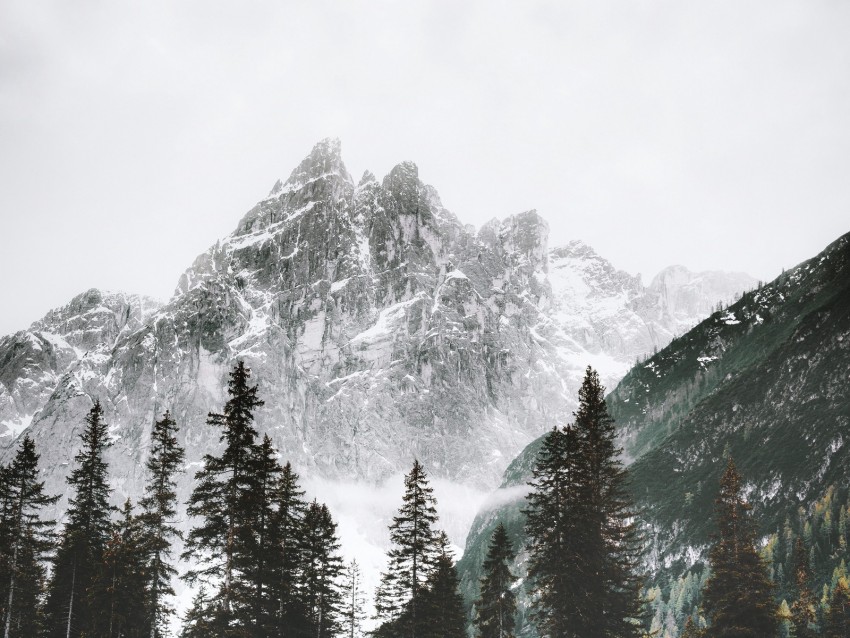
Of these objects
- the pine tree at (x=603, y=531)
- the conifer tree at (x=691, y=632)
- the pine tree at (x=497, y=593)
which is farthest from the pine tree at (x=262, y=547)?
the conifer tree at (x=691, y=632)

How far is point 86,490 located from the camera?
139 ft

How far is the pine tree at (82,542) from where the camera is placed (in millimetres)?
41781

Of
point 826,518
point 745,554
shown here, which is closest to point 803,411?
point 826,518

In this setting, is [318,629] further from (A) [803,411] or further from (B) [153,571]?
(A) [803,411]

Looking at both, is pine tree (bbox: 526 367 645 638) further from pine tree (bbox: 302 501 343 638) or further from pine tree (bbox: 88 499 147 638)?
pine tree (bbox: 88 499 147 638)

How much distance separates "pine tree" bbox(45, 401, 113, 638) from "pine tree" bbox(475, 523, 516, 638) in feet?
78.5

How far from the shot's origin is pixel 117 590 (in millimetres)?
41406

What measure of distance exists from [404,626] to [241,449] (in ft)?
62.8

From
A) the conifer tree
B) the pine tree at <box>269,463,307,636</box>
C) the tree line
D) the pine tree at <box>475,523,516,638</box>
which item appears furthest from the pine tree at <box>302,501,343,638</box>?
the conifer tree

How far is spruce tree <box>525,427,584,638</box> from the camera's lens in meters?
32.3

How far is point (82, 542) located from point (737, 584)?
36.2 m

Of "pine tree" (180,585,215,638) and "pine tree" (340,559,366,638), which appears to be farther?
"pine tree" (340,559,366,638)

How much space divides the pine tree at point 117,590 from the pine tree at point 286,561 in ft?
27.4

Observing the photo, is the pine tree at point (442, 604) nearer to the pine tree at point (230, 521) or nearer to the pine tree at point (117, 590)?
the pine tree at point (230, 521)
